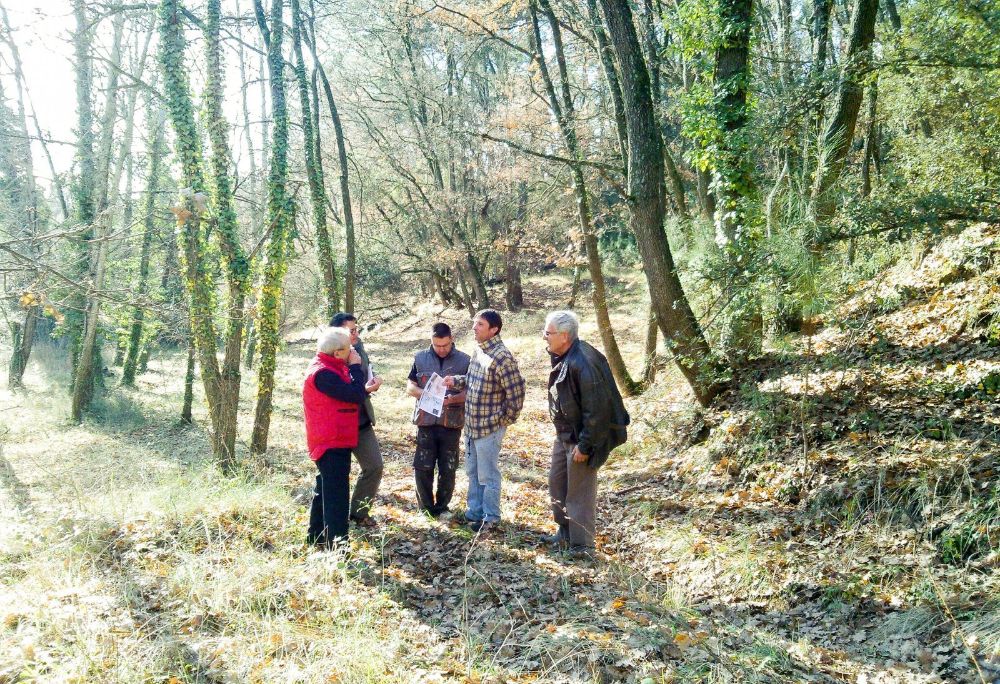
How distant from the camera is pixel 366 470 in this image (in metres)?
6.17

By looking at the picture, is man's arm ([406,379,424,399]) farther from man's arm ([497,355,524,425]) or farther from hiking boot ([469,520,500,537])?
hiking boot ([469,520,500,537])

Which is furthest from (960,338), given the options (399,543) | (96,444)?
(96,444)

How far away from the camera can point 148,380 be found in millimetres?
21828

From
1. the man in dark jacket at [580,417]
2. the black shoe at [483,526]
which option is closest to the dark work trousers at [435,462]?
the black shoe at [483,526]

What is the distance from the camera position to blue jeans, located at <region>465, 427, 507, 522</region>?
6.02 m

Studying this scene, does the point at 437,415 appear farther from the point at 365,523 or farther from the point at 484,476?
the point at 365,523

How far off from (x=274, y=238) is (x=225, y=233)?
2.65ft

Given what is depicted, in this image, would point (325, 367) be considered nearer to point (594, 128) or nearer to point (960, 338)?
point (960, 338)

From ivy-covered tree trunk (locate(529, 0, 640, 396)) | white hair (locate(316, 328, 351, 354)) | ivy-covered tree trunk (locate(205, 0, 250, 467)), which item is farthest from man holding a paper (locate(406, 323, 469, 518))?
ivy-covered tree trunk (locate(529, 0, 640, 396))

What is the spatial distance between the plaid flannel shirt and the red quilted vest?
1.19m

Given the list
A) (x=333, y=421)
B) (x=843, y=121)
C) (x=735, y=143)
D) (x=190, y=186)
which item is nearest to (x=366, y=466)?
(x=333, y=421)

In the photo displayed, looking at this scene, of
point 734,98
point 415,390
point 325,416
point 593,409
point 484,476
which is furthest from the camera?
point 734,98

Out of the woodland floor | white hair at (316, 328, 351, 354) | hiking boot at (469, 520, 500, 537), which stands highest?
white hair at (316, 328, 351, 354)

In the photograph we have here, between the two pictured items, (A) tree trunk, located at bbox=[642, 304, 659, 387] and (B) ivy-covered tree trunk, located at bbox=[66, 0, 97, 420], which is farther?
(B) ivy-covered tree trunk, located at bbox=[66, 0, 97, 420]
